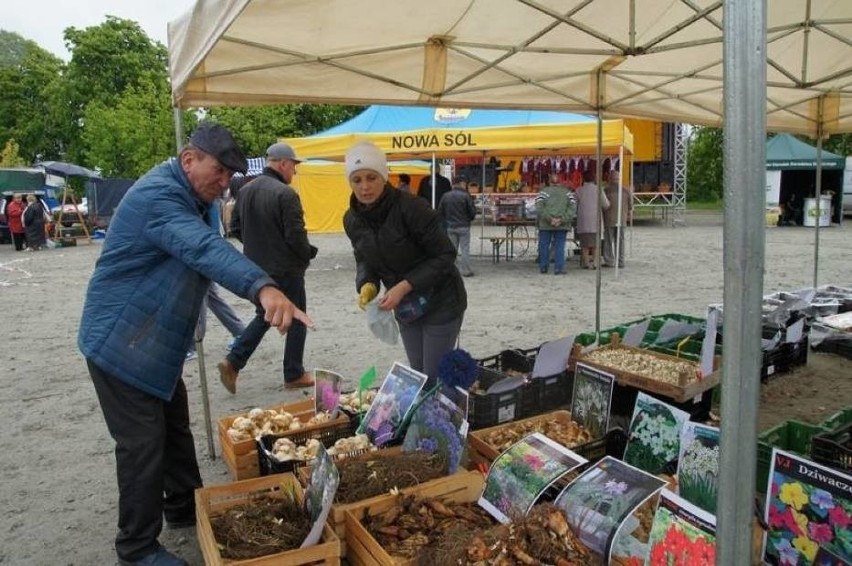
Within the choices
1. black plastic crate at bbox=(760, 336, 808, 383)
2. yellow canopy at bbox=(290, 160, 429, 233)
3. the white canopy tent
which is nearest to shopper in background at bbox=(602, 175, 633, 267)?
the white canopy tent

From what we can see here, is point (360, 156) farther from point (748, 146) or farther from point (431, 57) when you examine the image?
point (748, 146)

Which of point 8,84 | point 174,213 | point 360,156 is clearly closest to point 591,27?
point 360,156

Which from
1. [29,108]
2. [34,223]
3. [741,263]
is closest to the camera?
[741,263]

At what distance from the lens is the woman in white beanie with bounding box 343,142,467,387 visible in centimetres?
334

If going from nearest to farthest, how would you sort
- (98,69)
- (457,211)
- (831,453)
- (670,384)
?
(831,453), (670,384), (457,211), (98,69)

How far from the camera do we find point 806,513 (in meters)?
2.28

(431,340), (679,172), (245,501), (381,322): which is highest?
(679,172)

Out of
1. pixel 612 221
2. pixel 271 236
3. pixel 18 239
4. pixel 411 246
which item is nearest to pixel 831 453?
pixel 411 246

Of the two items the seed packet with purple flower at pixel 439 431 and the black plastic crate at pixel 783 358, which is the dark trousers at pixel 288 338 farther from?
the black plastic crate at pixel 783 358

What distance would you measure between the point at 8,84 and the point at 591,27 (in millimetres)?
50025

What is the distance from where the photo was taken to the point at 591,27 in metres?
3.97

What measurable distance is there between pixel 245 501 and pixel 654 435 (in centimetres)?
196

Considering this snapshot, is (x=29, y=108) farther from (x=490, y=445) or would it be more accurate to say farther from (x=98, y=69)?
(x=490, y=445)

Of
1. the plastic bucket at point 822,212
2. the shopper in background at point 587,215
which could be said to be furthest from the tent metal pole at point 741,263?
the plastic bucket at point 822,212
